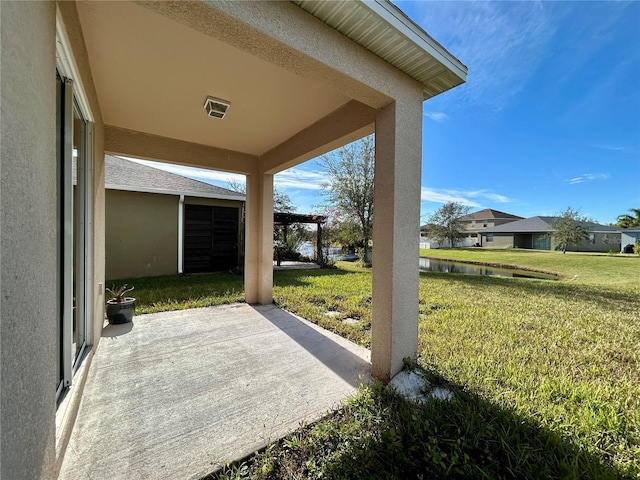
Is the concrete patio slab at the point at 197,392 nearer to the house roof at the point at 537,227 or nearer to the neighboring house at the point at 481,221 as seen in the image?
the house roof at the point at 537,227

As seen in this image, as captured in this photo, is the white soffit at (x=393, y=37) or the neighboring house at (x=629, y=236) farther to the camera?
the neighboring house at (x=629, y=236)

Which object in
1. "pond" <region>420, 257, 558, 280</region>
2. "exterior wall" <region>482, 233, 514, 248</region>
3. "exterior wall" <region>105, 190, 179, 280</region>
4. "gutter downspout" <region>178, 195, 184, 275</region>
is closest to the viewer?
"exterior wall" <region>105, 190, 179, 280</region>

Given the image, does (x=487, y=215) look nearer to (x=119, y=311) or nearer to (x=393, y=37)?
(x=393, y=37)

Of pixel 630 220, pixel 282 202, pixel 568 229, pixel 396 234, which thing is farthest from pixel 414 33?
pixel 630 220

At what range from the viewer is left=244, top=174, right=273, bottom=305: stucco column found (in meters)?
5.44

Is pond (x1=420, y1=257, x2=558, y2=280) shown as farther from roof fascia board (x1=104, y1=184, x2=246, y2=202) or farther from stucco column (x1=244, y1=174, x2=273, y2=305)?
stucco column (x1=244, y1=174, x2=273, y2=305)

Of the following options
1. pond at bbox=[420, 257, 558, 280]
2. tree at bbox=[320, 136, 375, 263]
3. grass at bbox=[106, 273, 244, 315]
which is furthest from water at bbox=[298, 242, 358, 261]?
grass at bbox=[106, 273, 244, 315]

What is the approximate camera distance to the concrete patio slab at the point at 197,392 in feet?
5.82

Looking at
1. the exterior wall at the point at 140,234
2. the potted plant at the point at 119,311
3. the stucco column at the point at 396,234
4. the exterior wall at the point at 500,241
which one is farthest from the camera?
the exterior wall at the point at 500,241

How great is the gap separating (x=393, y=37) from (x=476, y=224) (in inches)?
1940

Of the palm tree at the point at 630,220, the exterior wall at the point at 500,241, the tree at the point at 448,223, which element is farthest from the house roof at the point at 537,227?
the tree at the point at 448,223

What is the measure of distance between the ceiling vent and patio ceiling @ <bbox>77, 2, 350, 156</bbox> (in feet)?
0.21

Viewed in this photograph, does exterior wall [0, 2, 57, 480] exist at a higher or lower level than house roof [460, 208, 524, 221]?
lower

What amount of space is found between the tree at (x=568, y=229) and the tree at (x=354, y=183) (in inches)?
926
